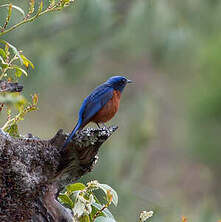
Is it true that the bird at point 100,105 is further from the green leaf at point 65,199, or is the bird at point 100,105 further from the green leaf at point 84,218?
the green leaf at point 84,218

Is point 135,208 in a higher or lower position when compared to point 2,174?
higher

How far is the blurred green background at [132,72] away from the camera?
24.6 feet

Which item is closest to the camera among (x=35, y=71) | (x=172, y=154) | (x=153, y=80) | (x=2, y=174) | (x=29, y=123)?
(x=2, y=174)

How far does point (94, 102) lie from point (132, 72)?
7465 millimetres

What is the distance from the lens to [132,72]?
34.3 feet

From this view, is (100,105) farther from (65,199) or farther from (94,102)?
(65,199)

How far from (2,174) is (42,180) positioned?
14cm

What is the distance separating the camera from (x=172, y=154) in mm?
11867

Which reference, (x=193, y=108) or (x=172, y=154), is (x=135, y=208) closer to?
(x=193, y=108)

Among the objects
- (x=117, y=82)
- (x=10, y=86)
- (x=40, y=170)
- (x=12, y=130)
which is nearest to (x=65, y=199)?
(x=40, y=170)

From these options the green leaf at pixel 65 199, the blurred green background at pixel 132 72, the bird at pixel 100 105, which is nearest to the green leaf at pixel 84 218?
the green leaf at pixel 65 199

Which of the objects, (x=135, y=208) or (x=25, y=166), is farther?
(x=135, y=208)

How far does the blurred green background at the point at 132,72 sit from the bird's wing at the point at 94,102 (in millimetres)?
3168

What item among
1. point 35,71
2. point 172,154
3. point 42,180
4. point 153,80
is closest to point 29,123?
point 35,71
